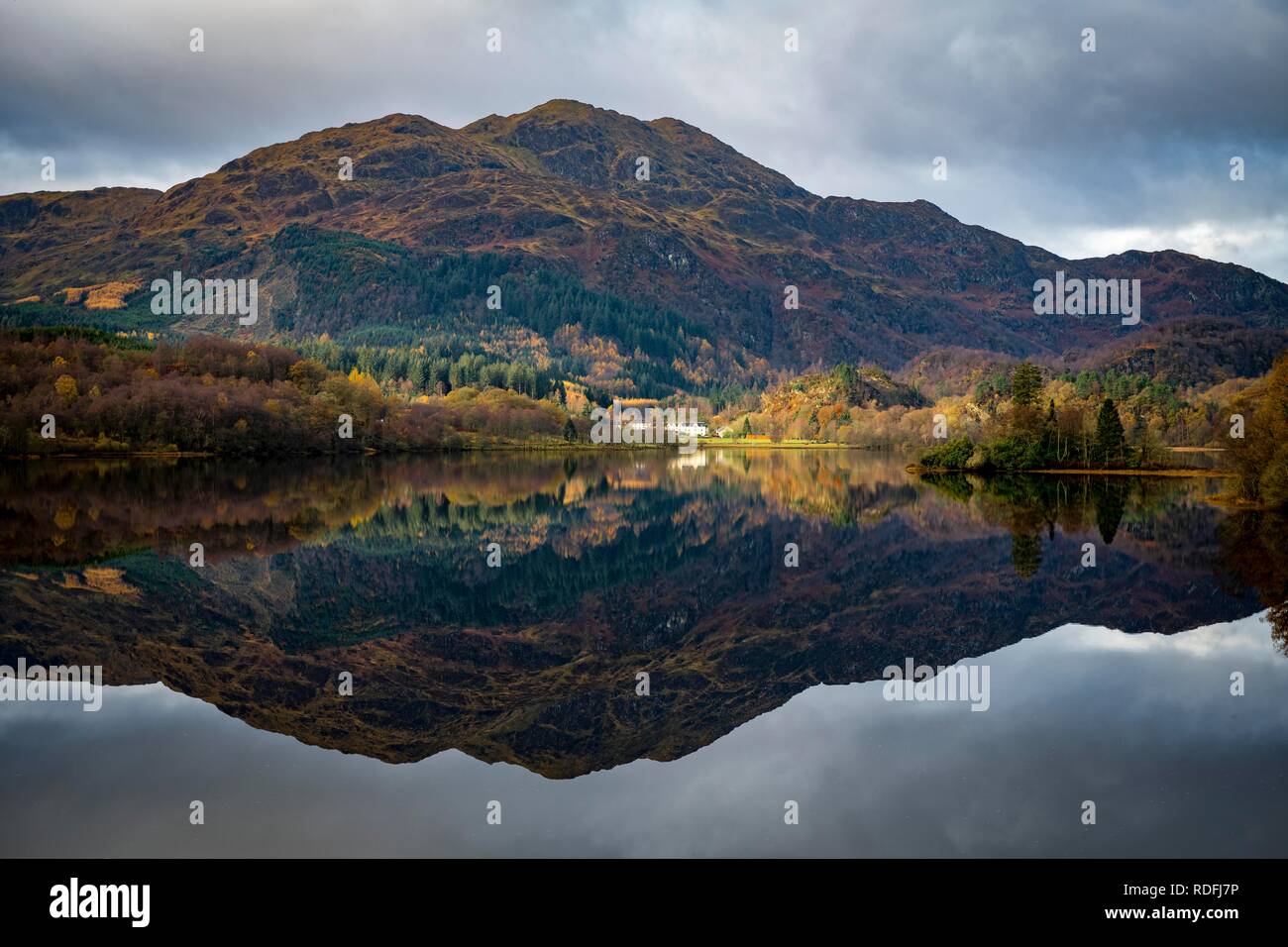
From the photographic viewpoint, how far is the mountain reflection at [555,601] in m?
14.6

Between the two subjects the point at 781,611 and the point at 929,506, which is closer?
the point at 781,611

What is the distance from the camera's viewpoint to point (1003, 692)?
15047mm

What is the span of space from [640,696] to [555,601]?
8782mm

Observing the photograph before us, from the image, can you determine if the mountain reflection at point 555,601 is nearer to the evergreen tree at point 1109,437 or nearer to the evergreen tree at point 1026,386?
the evergreen tree at point 1109,437

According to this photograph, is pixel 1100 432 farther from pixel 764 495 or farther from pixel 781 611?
→ pixel 781 611

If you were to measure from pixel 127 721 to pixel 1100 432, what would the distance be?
92307 mm

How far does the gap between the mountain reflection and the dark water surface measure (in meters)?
0.13

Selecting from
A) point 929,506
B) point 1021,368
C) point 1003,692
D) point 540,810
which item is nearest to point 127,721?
point 540,810

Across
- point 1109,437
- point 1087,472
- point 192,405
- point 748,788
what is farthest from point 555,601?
point 192,405

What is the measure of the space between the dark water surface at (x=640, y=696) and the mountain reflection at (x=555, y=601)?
125 millimetres

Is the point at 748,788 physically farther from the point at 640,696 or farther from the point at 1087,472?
the point at 1087,472

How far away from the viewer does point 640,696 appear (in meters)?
15.3

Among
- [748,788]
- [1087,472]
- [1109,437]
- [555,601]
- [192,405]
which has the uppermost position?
[192,405]
